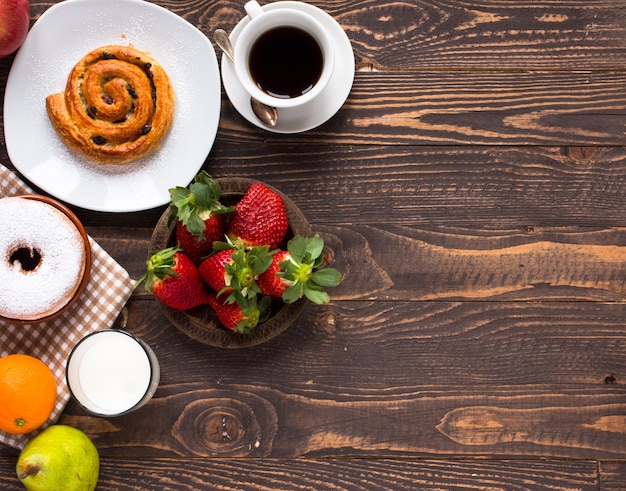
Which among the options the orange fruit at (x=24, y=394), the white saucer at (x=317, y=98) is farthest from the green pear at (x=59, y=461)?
the white saucer at (x=317, y=98)

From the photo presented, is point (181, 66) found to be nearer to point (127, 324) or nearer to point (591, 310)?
point (127, 324)

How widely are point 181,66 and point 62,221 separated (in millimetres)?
353

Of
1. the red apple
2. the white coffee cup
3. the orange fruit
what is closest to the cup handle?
the white coffee cup

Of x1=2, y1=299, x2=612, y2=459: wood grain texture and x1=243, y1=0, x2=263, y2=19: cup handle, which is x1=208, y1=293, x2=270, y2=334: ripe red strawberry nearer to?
x1=2, y1=299, x2=612, y2=459: wood grain texture

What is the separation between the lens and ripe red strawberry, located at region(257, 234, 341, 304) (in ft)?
3.67

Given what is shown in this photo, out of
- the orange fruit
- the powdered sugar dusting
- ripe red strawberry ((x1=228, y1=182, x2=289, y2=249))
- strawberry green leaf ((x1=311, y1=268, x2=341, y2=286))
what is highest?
ripe red strawberry ((x1=228, y1=182, x2=289, y2=249))

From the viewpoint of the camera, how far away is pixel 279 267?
1.12 m

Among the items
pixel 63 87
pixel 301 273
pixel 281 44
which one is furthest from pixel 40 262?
pixel 281 44

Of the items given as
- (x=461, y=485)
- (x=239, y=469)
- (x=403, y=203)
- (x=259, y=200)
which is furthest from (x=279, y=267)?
(x=461, y=485)

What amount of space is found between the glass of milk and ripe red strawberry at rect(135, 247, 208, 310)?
123 millimetres

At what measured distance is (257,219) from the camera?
3.89 ft

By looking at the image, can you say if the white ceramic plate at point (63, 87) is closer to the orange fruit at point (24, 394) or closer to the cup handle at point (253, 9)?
the cup handle at point (253, 9)

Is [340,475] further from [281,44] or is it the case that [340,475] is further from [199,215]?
[281,44]

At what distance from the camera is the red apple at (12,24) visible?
4.02 feet
